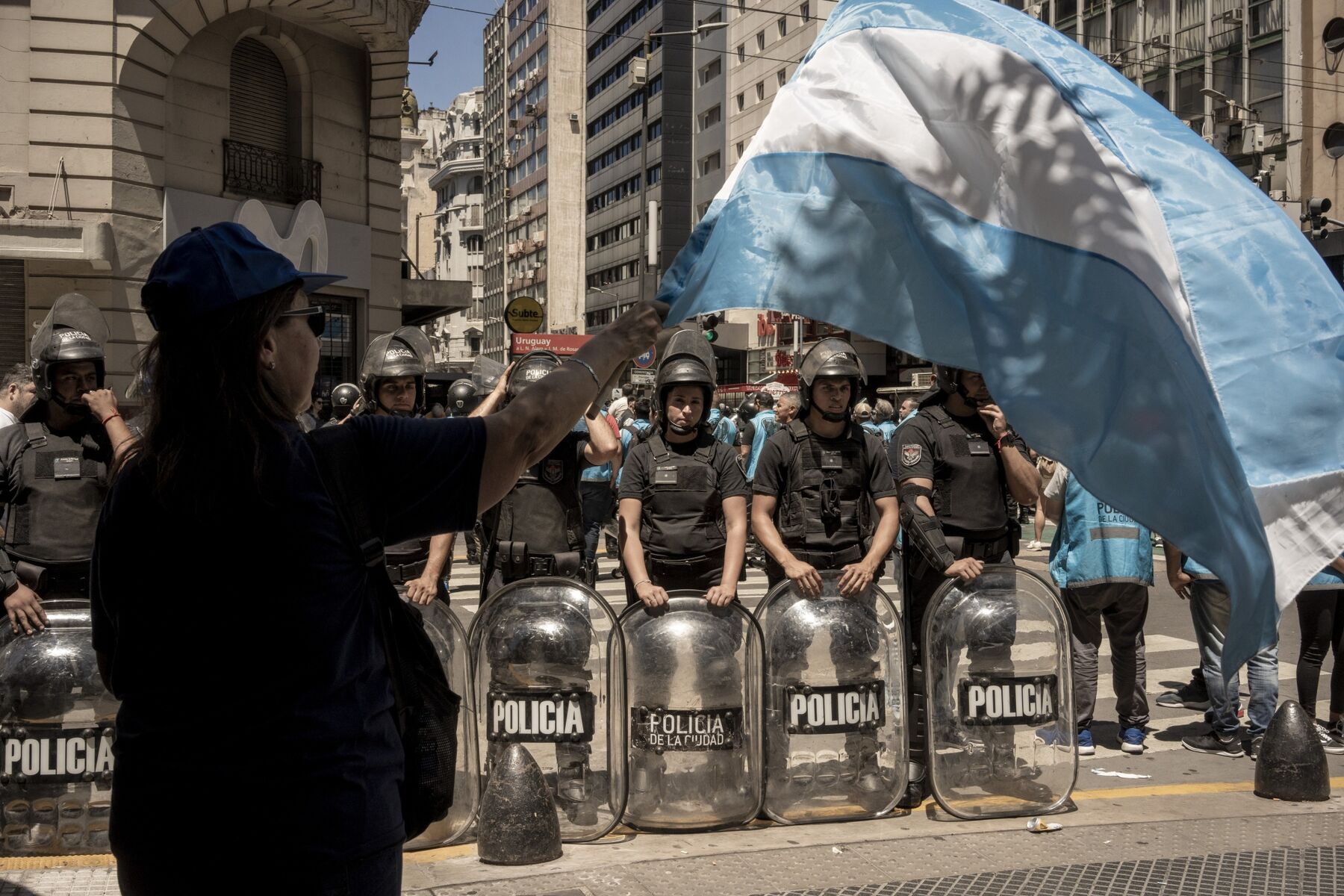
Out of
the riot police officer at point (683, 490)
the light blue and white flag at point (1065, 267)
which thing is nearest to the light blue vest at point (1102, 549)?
the riot police officer at point (683, 490)

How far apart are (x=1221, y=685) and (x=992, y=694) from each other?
2084mm

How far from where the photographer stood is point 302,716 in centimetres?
196

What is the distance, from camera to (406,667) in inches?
87.8

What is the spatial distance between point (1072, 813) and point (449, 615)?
2982 mm

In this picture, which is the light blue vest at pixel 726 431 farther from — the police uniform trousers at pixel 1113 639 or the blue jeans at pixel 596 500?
the police uniform trousers at pixel 1113 639

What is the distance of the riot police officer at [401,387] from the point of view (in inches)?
259

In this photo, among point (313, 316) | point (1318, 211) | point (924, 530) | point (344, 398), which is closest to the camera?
point (313, 316)

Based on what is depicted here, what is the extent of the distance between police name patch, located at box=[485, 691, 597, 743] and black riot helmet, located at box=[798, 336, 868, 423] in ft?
6.13

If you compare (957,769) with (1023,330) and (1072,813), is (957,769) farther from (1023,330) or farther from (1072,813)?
(1023,330)

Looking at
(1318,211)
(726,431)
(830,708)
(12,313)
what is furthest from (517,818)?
(1318,211)

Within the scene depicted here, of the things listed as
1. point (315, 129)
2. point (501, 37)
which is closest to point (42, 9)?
point (315, 129)

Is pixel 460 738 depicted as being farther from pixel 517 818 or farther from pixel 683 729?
pixel 683 729

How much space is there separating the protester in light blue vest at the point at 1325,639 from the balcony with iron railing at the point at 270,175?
14650 mm

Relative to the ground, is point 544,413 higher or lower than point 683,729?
higher
